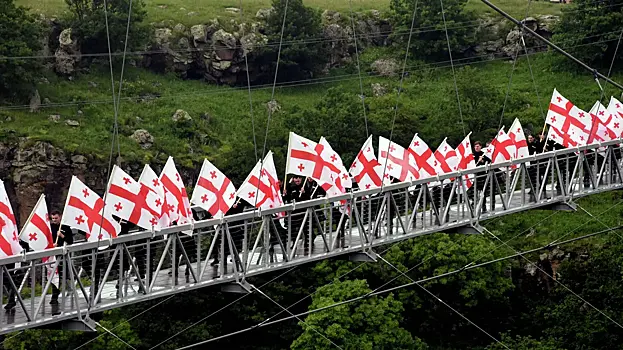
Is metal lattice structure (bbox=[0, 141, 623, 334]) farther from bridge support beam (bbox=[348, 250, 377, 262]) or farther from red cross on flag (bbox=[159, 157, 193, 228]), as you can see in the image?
red cross on flag (bbox=[159, 157, 193, 228])

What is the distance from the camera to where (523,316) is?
57.4m

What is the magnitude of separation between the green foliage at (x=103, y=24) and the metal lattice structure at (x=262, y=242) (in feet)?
94.0

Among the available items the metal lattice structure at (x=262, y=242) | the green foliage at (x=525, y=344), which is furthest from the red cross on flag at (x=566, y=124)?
the green foliage at (x=525, y=344)

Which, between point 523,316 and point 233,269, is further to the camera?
point 523,316

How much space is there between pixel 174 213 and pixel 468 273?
26308 mm

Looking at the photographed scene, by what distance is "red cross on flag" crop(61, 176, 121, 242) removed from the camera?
99.3 ft

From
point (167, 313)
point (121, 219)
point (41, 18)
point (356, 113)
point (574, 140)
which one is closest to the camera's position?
point (121, 219)

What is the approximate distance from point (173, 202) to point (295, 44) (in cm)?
4254

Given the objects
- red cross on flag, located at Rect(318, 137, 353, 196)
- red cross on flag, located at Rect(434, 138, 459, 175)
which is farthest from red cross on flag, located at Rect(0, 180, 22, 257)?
red cross on flag, located at Rect(434, 138, 459, 175)

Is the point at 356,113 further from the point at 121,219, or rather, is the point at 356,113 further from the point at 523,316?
the point at 121,219

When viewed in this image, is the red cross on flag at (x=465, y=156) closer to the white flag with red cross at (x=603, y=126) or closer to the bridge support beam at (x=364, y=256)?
the white flag with red cross at (x=603, y=126)

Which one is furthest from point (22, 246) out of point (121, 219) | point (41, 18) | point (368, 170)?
point (41, 18)

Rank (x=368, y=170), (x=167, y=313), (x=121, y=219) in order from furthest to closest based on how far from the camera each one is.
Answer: (x=167, y=313)
(x=368, y=170)
(x=121, y=219)

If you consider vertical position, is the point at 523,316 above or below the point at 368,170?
below
